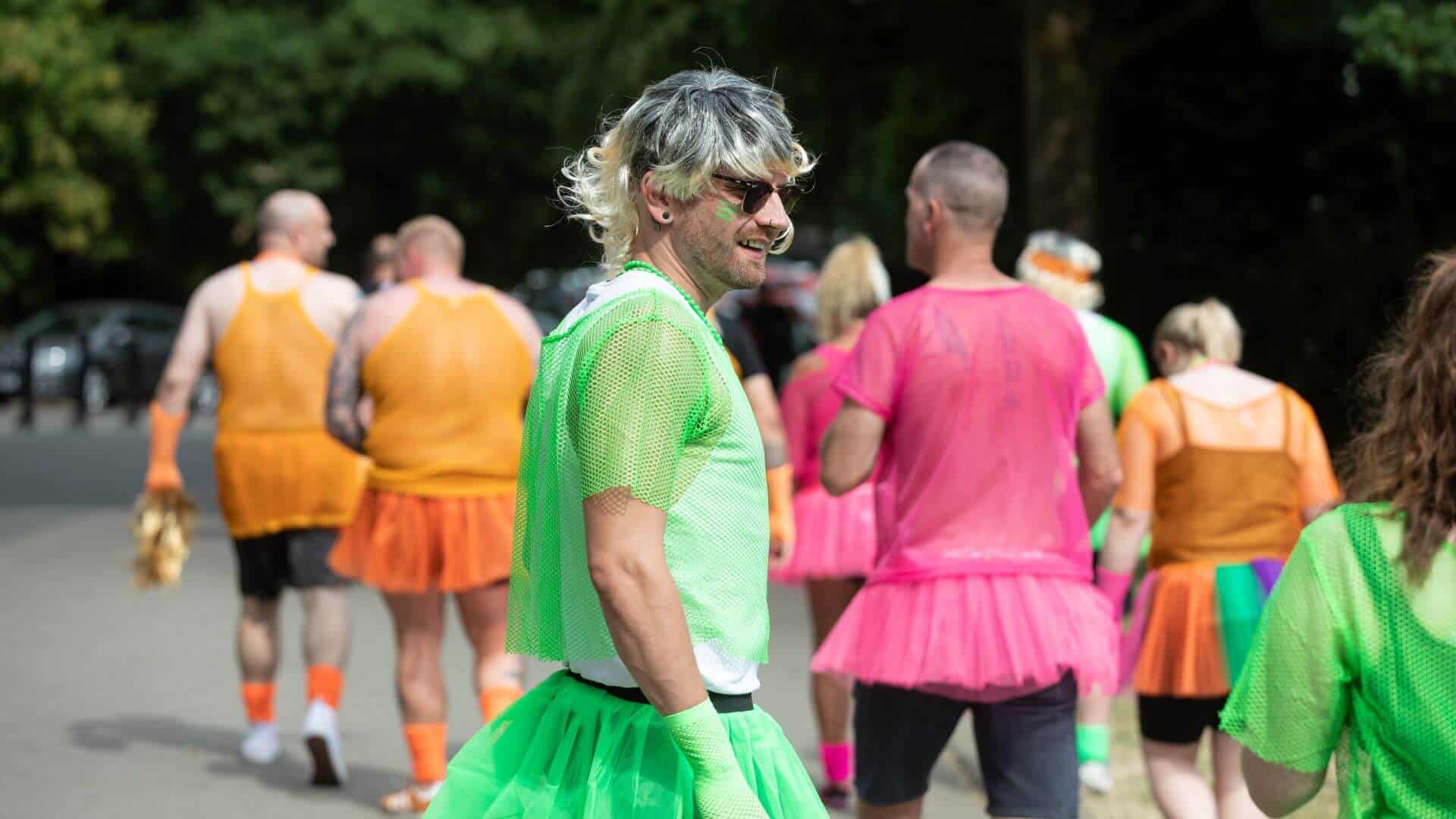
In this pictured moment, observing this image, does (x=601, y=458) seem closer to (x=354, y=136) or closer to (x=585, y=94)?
(x=585, y=94)

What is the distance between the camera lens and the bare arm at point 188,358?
769 cm

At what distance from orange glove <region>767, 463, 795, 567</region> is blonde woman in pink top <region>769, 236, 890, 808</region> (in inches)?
1.8

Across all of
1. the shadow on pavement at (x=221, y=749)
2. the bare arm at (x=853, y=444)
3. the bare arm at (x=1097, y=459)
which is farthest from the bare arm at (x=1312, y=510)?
the shadow on pavement at (x=221, y=749)

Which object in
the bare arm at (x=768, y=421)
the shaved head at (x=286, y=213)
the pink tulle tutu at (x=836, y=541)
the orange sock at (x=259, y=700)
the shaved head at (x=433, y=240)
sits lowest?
the orange sock at (x=259, y=700)

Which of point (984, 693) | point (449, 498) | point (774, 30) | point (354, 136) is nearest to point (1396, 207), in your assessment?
point (774, 30)

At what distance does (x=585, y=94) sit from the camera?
84.4ft

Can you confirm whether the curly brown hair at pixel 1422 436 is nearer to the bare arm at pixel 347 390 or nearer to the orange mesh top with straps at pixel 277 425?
the bare arm at pixel 347 390

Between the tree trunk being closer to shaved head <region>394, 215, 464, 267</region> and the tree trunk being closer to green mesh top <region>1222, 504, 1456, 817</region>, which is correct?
shaved head <region>394, 215, 464, 267</region>

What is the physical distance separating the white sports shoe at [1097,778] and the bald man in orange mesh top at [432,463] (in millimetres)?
2051

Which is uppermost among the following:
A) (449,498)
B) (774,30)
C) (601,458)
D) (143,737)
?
(774,30)

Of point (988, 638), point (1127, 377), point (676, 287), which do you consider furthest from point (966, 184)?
point (1127, 377)

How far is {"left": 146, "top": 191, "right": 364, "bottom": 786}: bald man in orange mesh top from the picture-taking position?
7734mm

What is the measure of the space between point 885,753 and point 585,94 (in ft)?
70.8

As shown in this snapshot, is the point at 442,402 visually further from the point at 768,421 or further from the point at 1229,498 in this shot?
the point at 1229,498
